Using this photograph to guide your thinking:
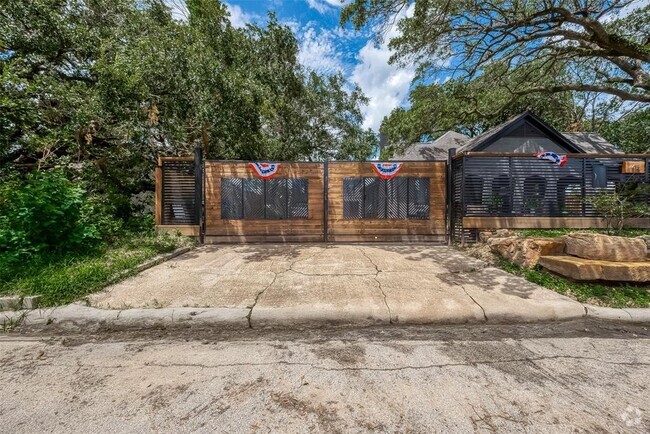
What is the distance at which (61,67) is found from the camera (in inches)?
301

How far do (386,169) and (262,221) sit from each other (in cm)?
384

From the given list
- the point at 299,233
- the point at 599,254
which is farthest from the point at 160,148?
the point at 599,254

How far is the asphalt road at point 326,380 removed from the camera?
5.53 ft

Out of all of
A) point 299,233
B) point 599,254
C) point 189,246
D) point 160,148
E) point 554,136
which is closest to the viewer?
point 599,254

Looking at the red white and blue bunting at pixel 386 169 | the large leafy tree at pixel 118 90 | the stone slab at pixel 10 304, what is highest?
the large leafy tree at pixel 118 90

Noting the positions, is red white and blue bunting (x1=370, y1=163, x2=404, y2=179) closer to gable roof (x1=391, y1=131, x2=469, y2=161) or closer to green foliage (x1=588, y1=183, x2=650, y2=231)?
green foliage (x1=588, y1=183, x2=650, y2=231)

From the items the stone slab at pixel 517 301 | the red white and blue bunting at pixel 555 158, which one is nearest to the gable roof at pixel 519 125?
the red white and blue bunting at pixel 555 158

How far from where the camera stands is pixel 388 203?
719 centimetres

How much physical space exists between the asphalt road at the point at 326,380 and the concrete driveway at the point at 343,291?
9.7 inches

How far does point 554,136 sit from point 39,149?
60.6ft

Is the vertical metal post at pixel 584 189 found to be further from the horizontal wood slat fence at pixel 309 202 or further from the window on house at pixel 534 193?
the horizontal wood slat fence at pixel 309 202

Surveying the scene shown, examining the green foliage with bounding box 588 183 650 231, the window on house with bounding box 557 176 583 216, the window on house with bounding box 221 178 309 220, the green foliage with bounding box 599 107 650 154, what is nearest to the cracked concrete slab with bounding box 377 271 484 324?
the window on house with bounding box 221 178 309 220

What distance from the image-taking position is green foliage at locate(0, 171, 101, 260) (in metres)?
4.24

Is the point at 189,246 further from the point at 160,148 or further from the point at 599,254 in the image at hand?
the point at 599,254
